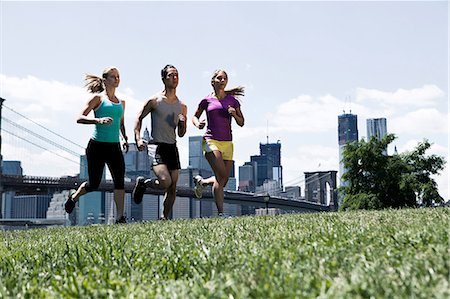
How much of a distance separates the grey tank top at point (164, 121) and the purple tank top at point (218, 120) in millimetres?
503

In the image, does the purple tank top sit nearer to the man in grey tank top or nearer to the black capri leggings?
the man in grey tank top

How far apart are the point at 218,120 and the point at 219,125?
0.08 m

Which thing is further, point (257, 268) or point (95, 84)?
point (95, 84)

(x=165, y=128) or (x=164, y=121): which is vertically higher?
(x=164, y=121)

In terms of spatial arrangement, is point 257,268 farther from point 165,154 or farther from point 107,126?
point 107,126

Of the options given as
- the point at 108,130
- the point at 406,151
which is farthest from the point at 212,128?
the point at 406,151

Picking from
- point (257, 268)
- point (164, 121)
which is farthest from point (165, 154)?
point (257, 268)

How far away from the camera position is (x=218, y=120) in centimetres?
862

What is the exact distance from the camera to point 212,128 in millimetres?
8609

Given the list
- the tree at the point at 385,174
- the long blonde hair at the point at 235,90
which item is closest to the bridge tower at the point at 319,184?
the tree at the point at 385,174

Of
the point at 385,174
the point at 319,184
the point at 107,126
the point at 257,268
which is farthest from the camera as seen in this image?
the point at 319,184

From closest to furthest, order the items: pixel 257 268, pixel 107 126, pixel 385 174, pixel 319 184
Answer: pixel 257 268 < pixel 107 126 < pixel 385 174 < pixel 319 184

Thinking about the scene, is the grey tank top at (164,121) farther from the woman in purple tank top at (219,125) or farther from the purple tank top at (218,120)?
the purple tank top at (218,120)

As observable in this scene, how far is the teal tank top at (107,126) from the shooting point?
27.9 feet
